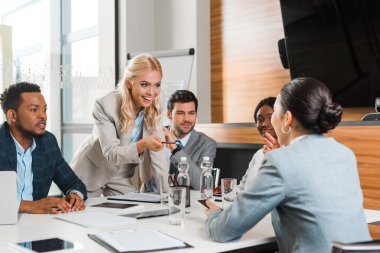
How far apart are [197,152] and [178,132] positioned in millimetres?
199

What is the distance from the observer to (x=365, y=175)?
304 centimetres

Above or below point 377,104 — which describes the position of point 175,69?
above

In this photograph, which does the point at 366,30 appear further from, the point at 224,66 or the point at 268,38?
the point at 224,66

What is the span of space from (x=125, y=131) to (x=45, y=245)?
4.50 ft

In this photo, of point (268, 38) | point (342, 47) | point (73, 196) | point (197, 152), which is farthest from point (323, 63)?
point (73, 196)

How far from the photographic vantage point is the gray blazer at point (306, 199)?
1454 millimetres

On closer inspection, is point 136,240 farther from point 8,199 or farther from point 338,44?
point 338,44

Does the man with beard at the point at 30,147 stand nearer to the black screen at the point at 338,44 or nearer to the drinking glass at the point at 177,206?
the drinking glass at the point at 177,206

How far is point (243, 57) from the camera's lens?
455 cm

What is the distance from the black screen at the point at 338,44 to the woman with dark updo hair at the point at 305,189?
1.92m

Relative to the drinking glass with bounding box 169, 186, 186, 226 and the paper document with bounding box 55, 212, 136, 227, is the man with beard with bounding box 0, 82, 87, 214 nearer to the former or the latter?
the paper document with bounding box 55, 212, 136, 227

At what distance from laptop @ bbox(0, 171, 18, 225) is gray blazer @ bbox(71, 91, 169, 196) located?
853mm

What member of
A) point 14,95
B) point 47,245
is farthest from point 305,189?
point 14,95

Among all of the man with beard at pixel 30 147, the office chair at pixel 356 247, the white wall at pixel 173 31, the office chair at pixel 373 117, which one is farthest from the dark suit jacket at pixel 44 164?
the white wall at pixel 173 31
